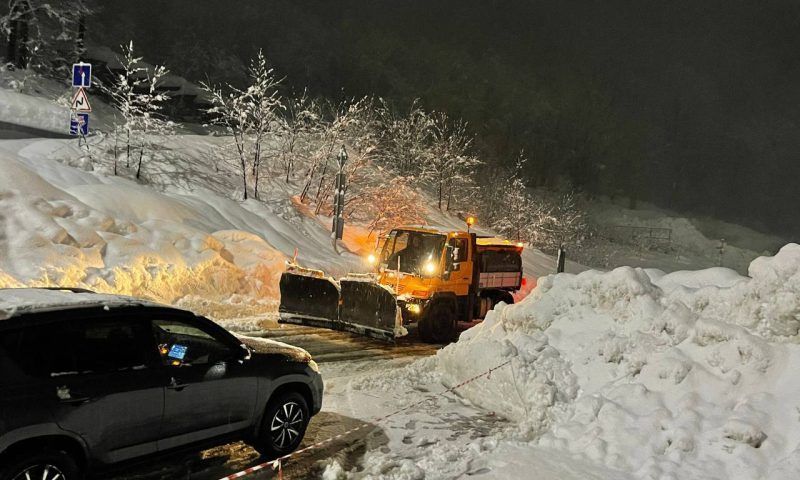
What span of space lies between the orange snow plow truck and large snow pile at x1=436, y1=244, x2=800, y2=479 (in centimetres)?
388

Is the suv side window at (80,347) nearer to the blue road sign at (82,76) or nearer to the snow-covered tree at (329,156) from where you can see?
the blue road sign at (82,76)

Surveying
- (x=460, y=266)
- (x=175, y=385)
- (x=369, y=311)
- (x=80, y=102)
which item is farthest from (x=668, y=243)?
(x=175, y=385)

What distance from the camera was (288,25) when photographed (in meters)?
69.4

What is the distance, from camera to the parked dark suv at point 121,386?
431cm

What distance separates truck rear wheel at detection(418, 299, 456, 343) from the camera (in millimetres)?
13719

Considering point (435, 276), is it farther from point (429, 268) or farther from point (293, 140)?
point (293, 140)

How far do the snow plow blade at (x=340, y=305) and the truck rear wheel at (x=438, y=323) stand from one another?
1188 mm

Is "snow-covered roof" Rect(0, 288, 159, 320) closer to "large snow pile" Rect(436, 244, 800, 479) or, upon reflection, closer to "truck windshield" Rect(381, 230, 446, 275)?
"large snow pile" Rect(436, 244, 800, 479)

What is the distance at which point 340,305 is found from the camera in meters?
13.4

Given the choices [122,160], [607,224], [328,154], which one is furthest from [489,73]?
[122,160]

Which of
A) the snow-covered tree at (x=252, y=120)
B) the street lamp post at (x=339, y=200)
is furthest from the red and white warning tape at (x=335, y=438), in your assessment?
the snow-covered tree at (x=252, y=120)

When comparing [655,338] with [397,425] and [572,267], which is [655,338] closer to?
[397,425]

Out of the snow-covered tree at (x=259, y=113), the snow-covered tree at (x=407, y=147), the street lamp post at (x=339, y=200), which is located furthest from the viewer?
the snow-covered tree at (x=407, y=147)

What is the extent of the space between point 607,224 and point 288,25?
42831 mm
